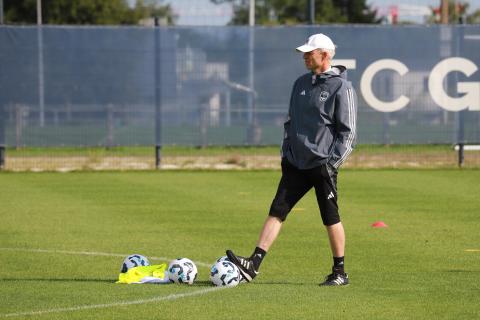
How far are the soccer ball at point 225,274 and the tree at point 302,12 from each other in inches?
1850

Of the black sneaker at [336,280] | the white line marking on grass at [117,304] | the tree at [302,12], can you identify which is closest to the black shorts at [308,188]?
the black sneaker at [336,280]

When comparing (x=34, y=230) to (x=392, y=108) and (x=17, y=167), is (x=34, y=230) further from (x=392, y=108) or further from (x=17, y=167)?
(x=392, y=108)

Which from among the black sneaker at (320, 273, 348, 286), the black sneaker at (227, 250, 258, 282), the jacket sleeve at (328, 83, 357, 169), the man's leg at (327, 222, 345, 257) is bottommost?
the black sneaker at (320, 273, 348, 286)

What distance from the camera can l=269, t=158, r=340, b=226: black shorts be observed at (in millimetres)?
9688

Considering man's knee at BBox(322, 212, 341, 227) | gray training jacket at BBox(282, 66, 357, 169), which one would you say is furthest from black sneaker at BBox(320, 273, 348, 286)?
gray training jacket at BBox(282, 66, 357, 169)

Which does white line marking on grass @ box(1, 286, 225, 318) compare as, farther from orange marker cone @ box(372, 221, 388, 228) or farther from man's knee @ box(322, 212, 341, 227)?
orange marker cone @ box(372, 221, 388, 228)

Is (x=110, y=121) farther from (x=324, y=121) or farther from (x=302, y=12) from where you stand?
(x=302, y=12)

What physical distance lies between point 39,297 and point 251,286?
1758 millimetres

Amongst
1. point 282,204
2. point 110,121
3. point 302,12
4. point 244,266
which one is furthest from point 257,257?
point 302,12

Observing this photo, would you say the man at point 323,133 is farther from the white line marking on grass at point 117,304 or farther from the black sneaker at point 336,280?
the white line marking on grass at point 117,304

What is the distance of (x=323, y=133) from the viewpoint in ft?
31.7

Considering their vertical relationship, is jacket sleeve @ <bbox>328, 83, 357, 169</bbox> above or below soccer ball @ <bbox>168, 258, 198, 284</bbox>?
above

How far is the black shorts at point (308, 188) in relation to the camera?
9.69m

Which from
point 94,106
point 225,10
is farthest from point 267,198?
point 225,10
